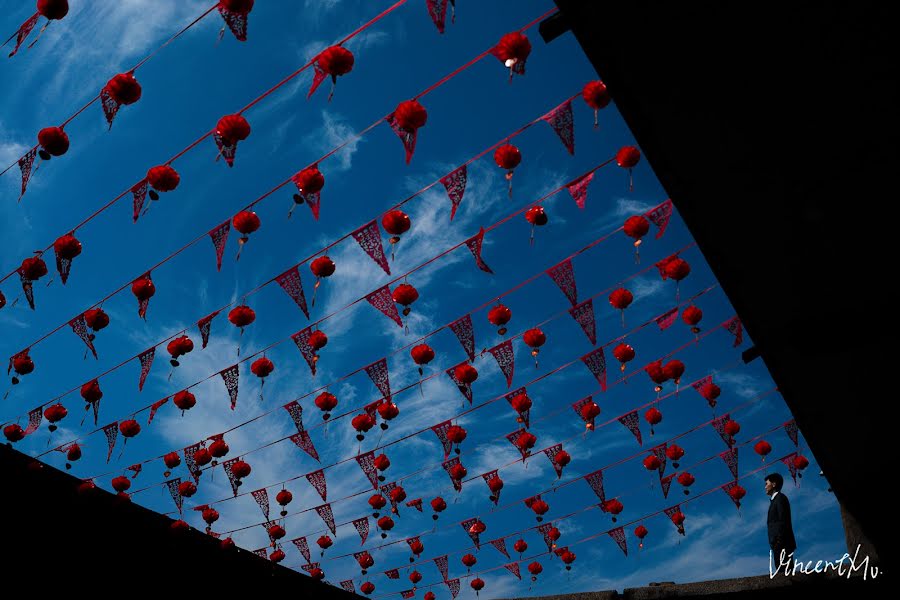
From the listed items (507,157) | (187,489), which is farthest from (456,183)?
(187,489)

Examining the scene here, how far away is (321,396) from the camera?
9.07 m

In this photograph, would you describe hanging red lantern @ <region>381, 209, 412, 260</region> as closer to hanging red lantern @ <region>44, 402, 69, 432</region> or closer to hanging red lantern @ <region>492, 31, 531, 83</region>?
hanging red lantern @ <region>492, 31, 531, 83</region>

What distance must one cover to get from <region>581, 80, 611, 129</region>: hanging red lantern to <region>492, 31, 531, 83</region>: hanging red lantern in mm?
654

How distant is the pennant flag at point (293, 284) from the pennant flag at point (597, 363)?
3913mm

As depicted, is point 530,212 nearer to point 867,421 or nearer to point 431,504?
point 867,421

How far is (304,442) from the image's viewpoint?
10.0 metres

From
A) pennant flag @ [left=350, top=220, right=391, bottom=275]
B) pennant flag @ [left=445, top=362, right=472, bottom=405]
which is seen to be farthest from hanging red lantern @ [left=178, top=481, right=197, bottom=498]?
pennant flag @ [left=350, top=220, right=391, bottom=275]

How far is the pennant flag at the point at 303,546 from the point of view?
13.3 m

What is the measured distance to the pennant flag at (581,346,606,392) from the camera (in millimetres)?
8336

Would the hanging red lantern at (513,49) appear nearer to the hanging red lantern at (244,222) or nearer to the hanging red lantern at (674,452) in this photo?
the hanging red lantern at (244,222)

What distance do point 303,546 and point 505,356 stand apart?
26.9ft

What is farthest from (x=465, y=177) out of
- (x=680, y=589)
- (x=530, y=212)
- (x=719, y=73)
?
(x=680, y=589)

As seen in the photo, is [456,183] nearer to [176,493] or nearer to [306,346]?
[306,346]

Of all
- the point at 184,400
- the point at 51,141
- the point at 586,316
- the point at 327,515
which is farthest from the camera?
the point at 327,515
